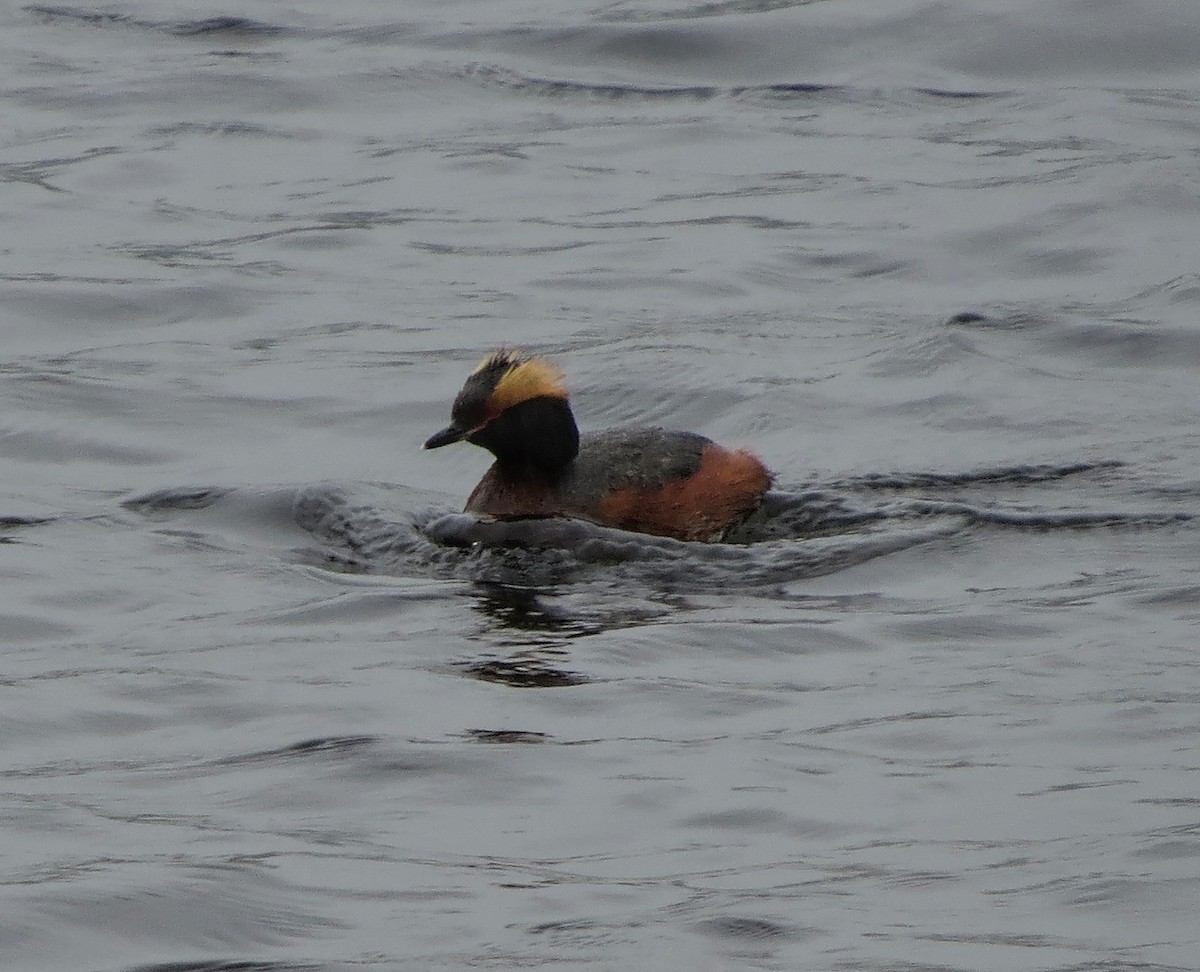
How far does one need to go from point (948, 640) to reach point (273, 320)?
7188 mm

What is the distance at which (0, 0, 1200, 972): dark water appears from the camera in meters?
6.51

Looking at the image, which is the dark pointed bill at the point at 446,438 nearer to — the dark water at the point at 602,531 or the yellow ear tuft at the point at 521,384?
the yellow ear tuft at the point at 521,384

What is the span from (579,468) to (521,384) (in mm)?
457

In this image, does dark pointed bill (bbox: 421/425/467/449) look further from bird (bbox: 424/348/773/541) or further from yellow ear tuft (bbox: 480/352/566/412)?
yellow ear tuft (bbox: 480/352/566/412)

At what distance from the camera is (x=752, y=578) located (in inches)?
394

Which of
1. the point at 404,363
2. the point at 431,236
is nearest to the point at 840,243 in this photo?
the point at 431,236

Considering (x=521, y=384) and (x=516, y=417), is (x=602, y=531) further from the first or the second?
(x=521, y=384)

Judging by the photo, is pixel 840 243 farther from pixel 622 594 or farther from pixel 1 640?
pixel 1 640

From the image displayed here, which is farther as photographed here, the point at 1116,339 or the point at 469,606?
the point at 1116,339

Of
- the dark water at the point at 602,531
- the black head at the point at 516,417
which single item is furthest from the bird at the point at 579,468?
the dark water at the point at 602,531

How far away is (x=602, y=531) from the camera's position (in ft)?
34.0

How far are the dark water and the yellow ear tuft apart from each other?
0.68 metres

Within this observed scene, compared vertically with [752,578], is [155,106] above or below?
above

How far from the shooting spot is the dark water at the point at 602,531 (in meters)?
6.51
